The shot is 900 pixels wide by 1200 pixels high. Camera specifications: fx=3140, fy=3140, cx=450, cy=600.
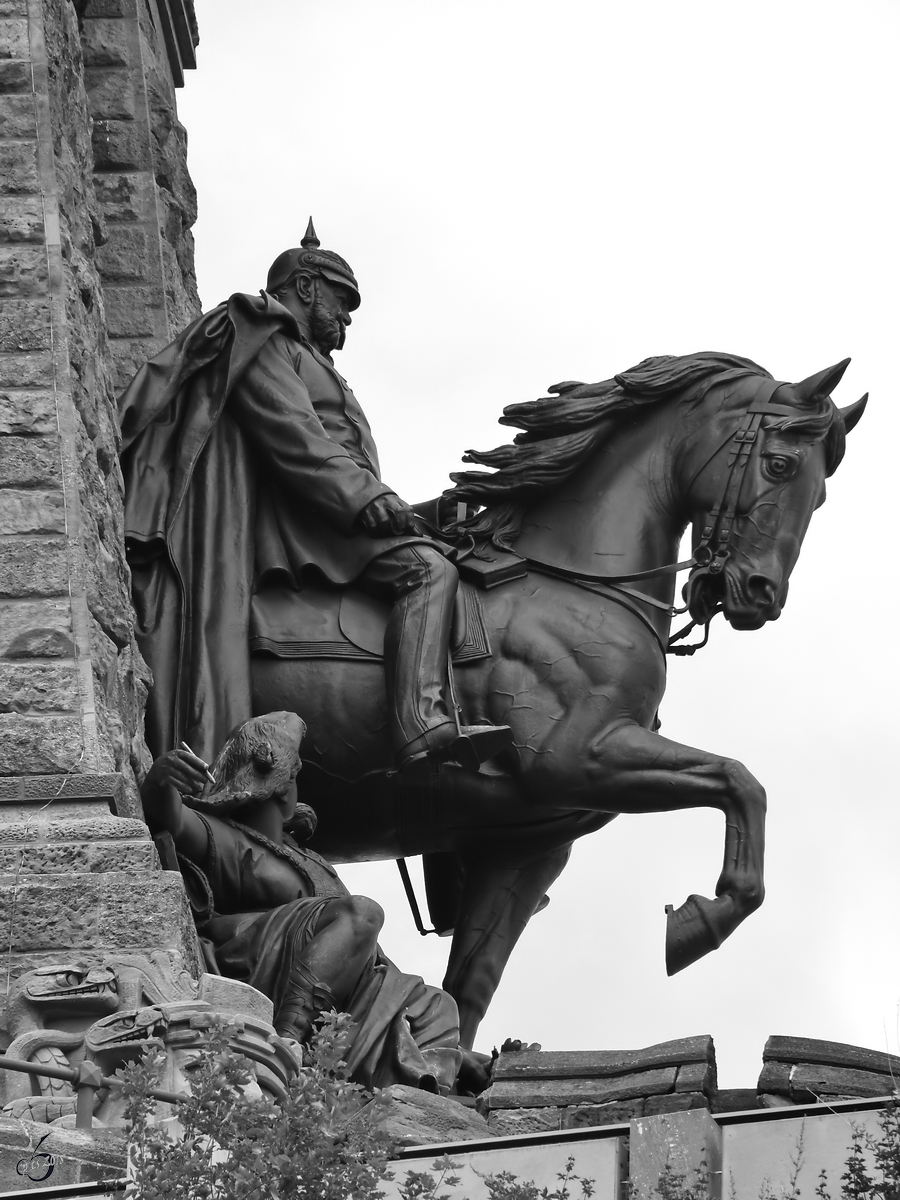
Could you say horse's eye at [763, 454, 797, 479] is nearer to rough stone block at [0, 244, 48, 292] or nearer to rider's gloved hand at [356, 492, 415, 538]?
rider's gloved hand at [356, 492, 415, 538]

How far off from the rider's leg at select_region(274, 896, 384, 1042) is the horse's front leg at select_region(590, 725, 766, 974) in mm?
2187

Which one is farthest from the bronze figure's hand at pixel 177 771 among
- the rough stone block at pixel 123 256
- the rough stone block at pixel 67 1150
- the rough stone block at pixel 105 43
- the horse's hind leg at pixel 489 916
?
the rough stone block at pixel 105 43

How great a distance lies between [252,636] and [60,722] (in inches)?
106

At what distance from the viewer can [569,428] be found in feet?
52.0

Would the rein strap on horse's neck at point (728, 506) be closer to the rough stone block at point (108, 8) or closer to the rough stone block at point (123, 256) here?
the rough stone block at point (123, 256)

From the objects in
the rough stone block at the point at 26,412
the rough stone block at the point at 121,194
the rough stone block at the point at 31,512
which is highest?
the rough stone block at the point at 121,194

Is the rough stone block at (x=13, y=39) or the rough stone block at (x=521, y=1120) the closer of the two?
the rough stone block at (x=521, y=1120)

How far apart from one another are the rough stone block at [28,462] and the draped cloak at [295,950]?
1.57 meters

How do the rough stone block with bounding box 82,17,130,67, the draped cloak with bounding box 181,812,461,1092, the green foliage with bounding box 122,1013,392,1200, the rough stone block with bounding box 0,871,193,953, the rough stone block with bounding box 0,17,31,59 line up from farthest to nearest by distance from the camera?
the rough stone block with bounding box 82,17,130,67, the rough stone block with bounding box 0,17,31,59, the draped cloak with bounding box 181,812,461,1092, the rough stone block with bounding box 0,871,193,953, the green foliage with bounding box 122,1013,392,1200

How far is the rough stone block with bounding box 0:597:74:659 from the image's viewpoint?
12539mm

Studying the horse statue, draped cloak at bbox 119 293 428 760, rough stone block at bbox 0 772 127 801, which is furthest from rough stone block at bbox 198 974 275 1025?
the horse statue

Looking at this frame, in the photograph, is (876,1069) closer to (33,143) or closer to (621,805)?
(621,805)

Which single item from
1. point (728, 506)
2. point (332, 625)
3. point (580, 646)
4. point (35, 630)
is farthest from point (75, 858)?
point (728, 506)

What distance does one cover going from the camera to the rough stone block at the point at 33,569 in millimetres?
12688
